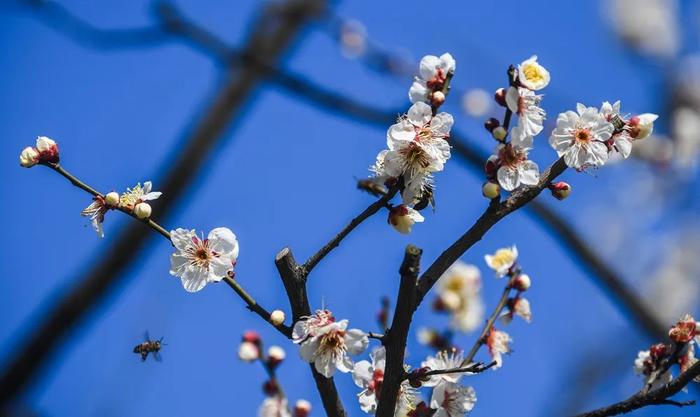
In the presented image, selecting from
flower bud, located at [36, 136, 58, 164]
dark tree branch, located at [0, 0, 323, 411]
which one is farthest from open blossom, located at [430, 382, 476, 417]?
dark tree branch, located at [0, 0, 323, 411]

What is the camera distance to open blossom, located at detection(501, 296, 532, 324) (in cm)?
169

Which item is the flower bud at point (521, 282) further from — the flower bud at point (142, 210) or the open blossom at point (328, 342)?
the flower bud at point (142, 210)

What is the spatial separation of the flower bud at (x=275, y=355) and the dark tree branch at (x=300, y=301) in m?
0.51

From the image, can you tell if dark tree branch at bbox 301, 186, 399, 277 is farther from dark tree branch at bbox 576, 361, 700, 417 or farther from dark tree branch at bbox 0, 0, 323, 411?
dark tree branch at bbox 0, 0, 323, 411

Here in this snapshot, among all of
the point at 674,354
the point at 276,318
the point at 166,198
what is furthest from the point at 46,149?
the point at 166,198

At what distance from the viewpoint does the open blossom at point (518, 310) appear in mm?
1688

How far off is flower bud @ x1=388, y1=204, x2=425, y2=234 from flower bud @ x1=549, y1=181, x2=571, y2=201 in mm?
265

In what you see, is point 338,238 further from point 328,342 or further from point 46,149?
point 46,149

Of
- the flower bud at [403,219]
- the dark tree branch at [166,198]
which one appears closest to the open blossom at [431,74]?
the flower bud at [403,219]

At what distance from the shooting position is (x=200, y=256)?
142cm

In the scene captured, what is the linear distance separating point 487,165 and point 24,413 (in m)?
1.67

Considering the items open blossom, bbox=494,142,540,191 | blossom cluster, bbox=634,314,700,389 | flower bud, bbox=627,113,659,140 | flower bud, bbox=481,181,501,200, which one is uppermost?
flower bud, bbox=627,113,659,140

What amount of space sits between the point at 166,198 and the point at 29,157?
158 cm

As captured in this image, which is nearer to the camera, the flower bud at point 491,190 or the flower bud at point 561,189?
the flower bud at point 491,190
